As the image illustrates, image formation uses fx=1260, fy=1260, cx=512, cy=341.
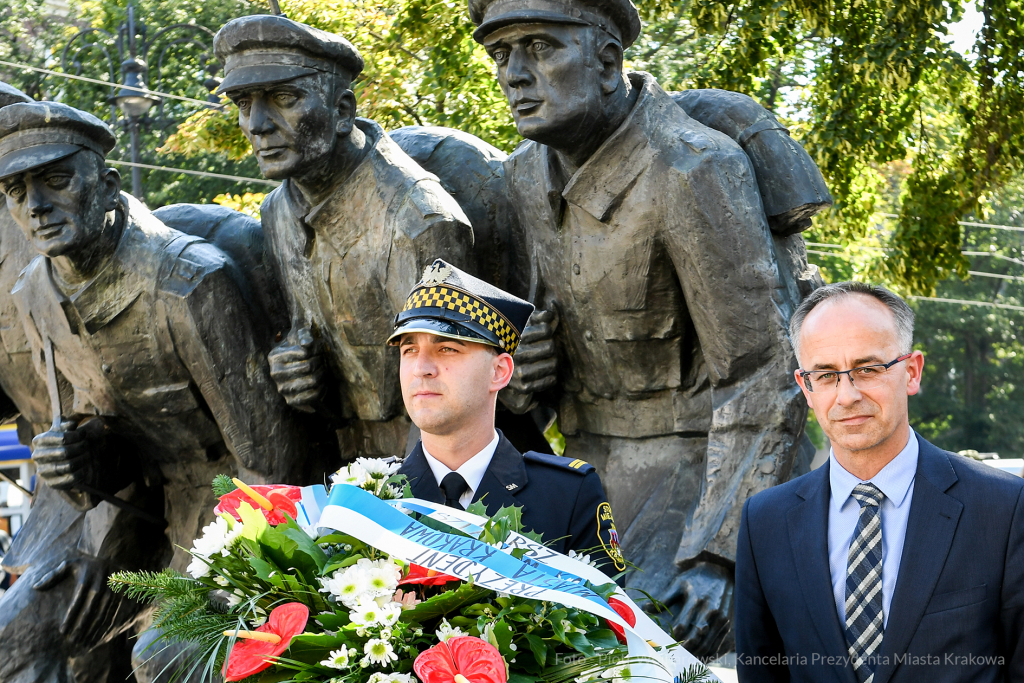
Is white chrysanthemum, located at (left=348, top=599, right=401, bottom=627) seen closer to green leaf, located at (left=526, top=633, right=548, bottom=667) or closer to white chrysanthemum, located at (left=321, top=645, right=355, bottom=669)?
white chrysanthemum, located at (left=321, top=645, right=355, bottom=669)

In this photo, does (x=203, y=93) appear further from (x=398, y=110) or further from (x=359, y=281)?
(x=359, y=281)

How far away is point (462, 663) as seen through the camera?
221cm

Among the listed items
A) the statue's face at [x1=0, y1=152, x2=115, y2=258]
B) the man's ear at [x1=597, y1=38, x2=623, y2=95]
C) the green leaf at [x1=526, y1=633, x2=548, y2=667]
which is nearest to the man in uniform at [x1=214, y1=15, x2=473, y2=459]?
the statue's face at [x1=0, y1=152, x2=115, y2=258]

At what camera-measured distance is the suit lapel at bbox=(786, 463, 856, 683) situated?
274 centimetres

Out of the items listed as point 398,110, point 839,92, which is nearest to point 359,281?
point 839,92

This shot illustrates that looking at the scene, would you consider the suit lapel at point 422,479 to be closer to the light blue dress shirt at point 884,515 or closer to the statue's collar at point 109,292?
the light blue dress shirt at point 884,515

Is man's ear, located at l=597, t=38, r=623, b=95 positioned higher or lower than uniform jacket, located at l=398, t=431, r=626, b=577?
higher

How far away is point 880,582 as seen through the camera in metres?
2.74

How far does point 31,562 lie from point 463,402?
4.36m

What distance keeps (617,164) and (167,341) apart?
2.30m

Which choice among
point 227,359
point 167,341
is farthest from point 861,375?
point 167,341

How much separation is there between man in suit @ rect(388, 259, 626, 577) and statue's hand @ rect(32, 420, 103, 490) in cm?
310

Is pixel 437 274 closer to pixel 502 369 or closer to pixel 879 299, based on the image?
pixel 502 369

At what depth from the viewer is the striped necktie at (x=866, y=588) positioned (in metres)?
2.72
